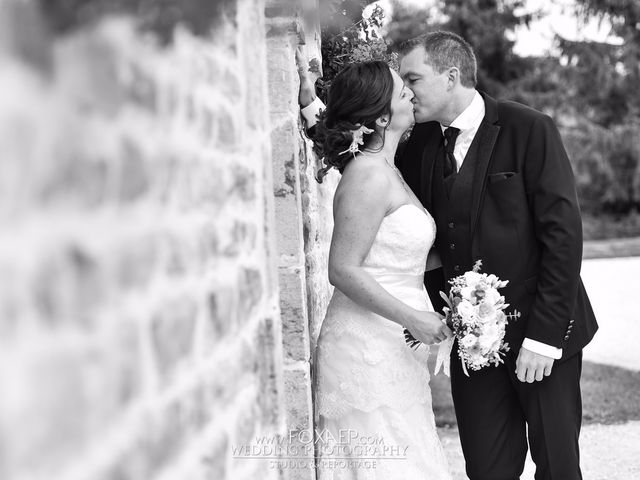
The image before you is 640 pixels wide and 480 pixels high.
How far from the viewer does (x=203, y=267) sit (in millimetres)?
1492

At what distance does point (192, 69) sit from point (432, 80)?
223cm

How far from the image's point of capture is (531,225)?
3248mm

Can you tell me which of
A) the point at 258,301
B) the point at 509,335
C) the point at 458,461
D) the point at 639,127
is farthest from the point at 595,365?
the point at 639,127

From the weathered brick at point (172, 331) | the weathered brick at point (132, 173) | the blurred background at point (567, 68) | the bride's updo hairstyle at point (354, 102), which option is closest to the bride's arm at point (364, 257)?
A: the bride's updo hairstyle at point (354, 102)

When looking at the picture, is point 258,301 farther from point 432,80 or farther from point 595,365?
point 595,365

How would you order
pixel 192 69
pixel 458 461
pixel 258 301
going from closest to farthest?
pixel 192 69, pixel 258 301, pixel 458 461

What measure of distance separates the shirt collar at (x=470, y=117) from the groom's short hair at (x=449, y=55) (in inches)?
5.3

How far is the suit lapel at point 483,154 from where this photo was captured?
10.6ft

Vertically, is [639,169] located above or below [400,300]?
below

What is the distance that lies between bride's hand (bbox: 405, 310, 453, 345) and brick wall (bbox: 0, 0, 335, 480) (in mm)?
1065

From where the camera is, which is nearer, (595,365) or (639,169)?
(595,365)

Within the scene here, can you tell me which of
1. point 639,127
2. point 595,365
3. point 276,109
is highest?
point 276,109

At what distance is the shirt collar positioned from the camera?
3396 mm

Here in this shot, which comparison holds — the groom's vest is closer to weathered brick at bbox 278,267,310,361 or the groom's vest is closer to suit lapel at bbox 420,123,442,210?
suit lapel at bbox 420,123,442,210
